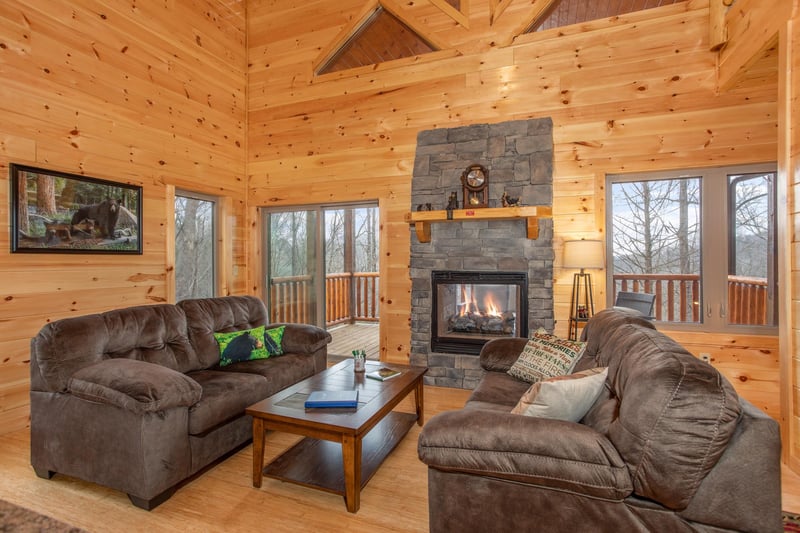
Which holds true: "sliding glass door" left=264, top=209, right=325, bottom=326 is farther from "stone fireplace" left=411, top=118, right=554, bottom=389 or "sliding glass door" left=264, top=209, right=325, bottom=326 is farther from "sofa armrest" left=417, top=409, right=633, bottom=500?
"sofa armrest" left=417, top=409, right=633, bottom=500

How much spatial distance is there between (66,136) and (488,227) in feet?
12.3

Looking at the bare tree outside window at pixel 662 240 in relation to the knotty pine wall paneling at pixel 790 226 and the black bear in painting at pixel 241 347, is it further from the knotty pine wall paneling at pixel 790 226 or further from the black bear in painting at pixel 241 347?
the black bear in painting at pixel 241 347

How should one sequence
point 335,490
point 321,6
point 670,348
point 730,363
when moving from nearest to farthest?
point 670,348, point 335,490, point 730,363, point 321,6

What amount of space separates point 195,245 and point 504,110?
369 cm

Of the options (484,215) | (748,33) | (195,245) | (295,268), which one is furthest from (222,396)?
(748,33)

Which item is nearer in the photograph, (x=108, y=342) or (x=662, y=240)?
(x=108, y=342)

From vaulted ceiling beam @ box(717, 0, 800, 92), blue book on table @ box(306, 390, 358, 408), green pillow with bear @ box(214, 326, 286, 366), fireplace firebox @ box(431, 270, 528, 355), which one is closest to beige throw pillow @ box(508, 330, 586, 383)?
blue book on table @ box(306, 390, 358, 408)

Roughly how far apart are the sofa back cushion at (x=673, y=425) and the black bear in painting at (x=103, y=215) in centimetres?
408

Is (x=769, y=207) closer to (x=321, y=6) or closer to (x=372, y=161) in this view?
(x=372, y=161)

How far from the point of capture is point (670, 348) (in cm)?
164

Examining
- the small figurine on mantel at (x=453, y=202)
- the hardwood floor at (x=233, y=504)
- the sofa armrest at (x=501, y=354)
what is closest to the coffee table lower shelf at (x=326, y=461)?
the hardwood floor at (x=233, y=504)

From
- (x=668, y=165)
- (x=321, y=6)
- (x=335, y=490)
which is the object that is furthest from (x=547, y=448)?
(x=321, y=6)

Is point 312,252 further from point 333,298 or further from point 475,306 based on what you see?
point 475,306

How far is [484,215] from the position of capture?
397cm
